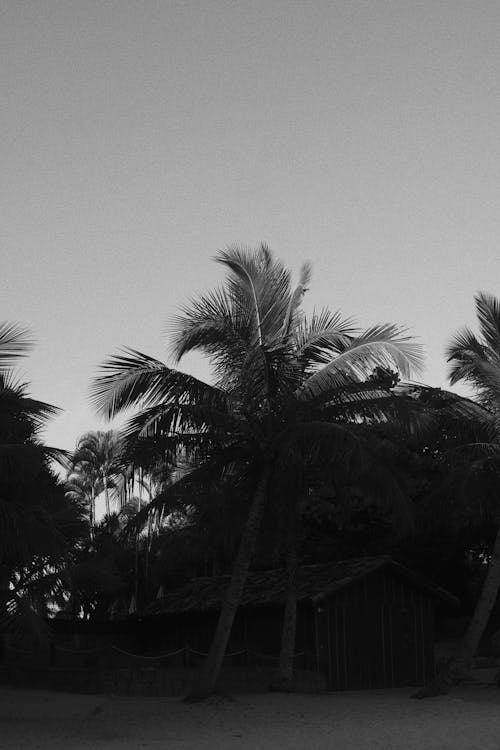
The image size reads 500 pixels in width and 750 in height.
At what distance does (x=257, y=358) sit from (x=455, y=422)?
18.4 ft

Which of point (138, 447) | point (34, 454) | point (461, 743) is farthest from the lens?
point (138, 447)

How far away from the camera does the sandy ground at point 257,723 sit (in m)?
14.5

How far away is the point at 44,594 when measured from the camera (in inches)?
872

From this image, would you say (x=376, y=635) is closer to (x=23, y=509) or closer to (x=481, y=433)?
(x=481, y=433)

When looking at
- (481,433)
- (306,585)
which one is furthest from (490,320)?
(306,585)

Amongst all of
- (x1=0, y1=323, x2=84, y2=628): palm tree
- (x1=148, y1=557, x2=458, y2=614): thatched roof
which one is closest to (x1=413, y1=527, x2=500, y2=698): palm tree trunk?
(x1=148, y1=557, x2=458, y2=614): thatched roof

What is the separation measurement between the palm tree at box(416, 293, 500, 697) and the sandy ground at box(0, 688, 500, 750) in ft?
2.73

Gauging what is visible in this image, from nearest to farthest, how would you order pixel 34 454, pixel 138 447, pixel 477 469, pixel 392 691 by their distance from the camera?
1. pixel 34 454
2. pixel 138 447
3. pixel 477 469
4. pixel 392 691

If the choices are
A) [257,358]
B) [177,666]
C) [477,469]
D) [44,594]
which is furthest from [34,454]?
[177,666]

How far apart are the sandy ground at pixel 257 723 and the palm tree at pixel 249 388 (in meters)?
1.63

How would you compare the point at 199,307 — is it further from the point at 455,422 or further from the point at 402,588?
the point at 402,588

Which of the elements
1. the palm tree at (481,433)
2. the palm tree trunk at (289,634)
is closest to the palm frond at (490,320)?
the palm tree at (481,433)

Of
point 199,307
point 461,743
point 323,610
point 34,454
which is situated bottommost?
point 461,743

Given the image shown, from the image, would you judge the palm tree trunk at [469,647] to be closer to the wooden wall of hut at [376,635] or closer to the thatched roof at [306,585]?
the wooden wall of hut at [376,635]
